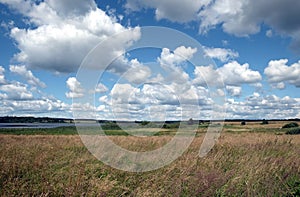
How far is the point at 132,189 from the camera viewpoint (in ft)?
20.0

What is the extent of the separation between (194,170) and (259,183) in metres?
1.73

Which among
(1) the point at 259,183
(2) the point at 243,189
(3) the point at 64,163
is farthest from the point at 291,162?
(3) the point at 64,163

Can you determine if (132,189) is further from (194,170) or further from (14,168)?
(14,168)

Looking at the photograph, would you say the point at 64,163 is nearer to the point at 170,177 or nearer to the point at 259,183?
the point at 170,177

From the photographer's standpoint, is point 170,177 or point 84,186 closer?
point 84,186

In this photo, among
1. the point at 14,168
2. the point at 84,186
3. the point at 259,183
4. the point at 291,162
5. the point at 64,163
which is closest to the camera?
the point at 84,186

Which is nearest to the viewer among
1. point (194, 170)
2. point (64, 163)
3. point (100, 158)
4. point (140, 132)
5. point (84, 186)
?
point (84, 186)

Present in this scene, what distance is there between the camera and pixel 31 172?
6859 millimetres

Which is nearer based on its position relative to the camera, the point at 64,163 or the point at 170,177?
the point at 170,177

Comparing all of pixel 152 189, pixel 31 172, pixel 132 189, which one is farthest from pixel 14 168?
pixel 152 189

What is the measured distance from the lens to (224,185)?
6055 mm

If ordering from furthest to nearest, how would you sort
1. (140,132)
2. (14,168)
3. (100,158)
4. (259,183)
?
1. (140,132)
2. (100,158)
3. (14,168)
4. (259,183)

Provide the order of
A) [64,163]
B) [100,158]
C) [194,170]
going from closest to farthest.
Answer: [194,170] < [64,163] < [100,158]

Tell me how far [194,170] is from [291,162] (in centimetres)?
300
